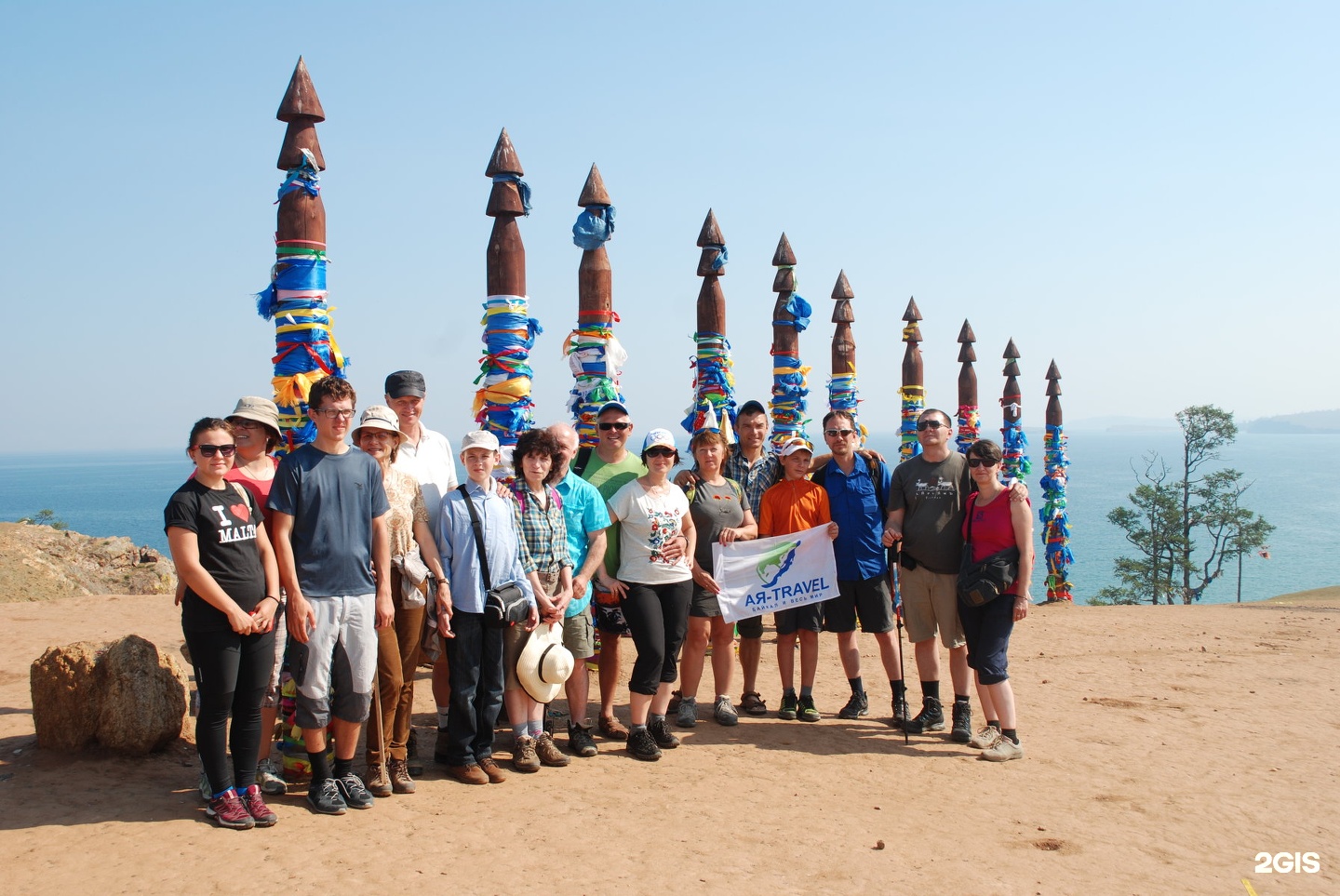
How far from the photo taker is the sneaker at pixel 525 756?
203 inches

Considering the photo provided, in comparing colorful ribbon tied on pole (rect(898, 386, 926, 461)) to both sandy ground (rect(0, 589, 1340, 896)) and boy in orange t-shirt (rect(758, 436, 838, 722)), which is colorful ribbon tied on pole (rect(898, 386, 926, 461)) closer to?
sandy ground (rect(0, 589, 1340, 896))

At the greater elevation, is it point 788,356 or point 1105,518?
point 788,356

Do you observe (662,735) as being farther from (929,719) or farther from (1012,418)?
(1012,418)

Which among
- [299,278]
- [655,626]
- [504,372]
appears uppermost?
[299,278]

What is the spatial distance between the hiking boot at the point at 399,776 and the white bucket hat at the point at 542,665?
0.71m

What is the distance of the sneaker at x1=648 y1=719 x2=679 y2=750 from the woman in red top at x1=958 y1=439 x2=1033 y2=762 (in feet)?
6.02

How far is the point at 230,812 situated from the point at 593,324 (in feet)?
15.1

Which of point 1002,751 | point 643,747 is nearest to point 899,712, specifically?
point 1002,751

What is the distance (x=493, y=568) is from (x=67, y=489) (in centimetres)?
16287

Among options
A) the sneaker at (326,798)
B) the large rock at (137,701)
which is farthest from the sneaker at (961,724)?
the large rock at (137,701)

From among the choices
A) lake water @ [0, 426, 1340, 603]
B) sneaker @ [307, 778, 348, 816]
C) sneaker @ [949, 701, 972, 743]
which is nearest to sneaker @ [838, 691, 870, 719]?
sneaker @ [949, 701, 972, 743]

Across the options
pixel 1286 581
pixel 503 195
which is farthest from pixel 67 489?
pixel 503 195

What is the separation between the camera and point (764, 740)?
601cm

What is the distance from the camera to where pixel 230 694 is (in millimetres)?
4180
